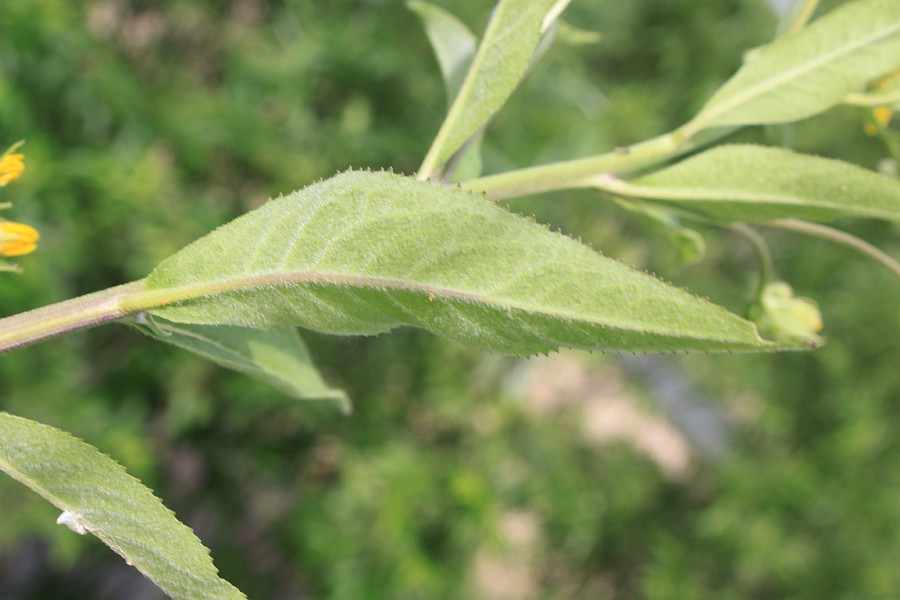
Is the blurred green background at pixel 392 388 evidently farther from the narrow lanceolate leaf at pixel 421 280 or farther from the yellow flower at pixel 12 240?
the yellow flower at pixel 12 240

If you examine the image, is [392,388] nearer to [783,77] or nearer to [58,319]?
[783,77]

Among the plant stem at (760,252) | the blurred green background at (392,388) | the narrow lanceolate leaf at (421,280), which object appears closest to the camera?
the narrow lanceolate leaf at (421,280)

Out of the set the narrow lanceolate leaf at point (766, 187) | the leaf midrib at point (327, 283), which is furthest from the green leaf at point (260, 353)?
the narrow lanceolate leaf at point (766, 187)

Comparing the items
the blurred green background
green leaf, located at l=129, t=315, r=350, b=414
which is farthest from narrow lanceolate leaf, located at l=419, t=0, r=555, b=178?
the blurred green background

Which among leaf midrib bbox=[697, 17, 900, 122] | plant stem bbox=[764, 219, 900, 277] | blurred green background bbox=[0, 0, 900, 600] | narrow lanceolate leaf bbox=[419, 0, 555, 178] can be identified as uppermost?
leaf midrib bbox=[697, 17, 900, 122]

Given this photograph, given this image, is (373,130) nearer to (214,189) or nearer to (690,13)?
(214,189)

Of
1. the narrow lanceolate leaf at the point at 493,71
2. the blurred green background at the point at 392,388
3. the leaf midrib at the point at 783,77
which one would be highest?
the leaf midrib at the point at 783,77

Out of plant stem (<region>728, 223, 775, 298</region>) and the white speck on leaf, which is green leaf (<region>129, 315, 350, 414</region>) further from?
plant stem (<region>728, 223, 775, 298</region>)
